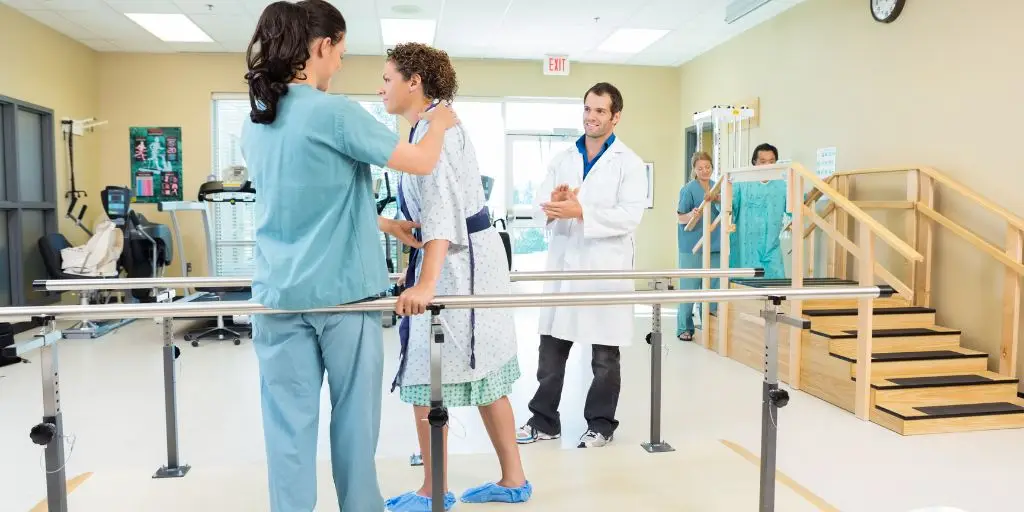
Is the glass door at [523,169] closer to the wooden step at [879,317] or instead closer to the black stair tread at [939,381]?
the wooden step at [879,317]

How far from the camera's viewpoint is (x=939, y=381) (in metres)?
3.65

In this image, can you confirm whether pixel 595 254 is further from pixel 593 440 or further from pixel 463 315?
pixel 463 315

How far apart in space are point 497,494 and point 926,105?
4.08 metres

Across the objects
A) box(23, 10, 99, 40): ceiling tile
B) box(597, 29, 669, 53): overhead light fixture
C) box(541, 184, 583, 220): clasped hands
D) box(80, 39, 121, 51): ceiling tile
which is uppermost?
box(597, 29, 669, 53): overhead light fixture

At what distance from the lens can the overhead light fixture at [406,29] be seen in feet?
22.4

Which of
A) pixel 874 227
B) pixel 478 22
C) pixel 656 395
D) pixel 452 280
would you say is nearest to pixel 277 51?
pixel 452 280

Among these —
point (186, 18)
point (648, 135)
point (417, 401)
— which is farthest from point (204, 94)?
point (417, 401)

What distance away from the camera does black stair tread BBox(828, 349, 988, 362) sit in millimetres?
3787

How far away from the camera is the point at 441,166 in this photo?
1.92 meters

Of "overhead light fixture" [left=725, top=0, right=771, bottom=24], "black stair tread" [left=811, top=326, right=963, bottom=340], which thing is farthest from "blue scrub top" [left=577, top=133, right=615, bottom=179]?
"overhead light fixture" [left=725, top=0, right=771, bottom=24]

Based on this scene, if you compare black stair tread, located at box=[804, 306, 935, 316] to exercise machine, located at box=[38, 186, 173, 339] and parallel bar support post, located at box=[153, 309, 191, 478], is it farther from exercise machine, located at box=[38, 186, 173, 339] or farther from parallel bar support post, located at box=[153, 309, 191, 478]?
exercise machine, located at box=[38, 186, 173, 339]

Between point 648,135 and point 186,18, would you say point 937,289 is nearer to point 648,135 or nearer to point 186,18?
point 648,135

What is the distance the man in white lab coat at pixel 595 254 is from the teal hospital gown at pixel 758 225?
2.08 m

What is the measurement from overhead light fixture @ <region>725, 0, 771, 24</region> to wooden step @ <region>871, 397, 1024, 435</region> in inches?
140
